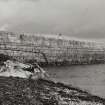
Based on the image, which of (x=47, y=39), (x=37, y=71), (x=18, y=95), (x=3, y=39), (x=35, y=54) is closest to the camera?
(x=18, y=95)

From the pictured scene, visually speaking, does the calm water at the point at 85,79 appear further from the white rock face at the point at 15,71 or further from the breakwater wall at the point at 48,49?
the breakwater wall at the point at 48,49

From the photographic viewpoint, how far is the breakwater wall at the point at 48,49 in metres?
119

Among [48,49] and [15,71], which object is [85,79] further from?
[48,49]

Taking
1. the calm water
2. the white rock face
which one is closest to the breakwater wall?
the calm water

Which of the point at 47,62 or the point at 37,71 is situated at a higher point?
the point at 37,71

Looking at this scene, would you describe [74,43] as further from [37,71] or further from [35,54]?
[37,71]

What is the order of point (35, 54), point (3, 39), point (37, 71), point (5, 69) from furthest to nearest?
1. point (35, 54)
2. point (3, 39)
3. point (37, 71)
4. point (5, 69)

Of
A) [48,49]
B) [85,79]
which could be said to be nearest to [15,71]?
[85,79]

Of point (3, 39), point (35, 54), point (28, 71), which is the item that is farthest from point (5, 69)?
point (35, 54)

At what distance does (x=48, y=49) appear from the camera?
141m

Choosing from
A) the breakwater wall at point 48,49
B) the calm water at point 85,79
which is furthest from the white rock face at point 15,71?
the breakwater wall at point 48,49

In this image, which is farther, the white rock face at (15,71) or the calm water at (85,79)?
the white rock face at (15,71)

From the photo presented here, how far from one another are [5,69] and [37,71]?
543cm

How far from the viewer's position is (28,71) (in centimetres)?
4081
